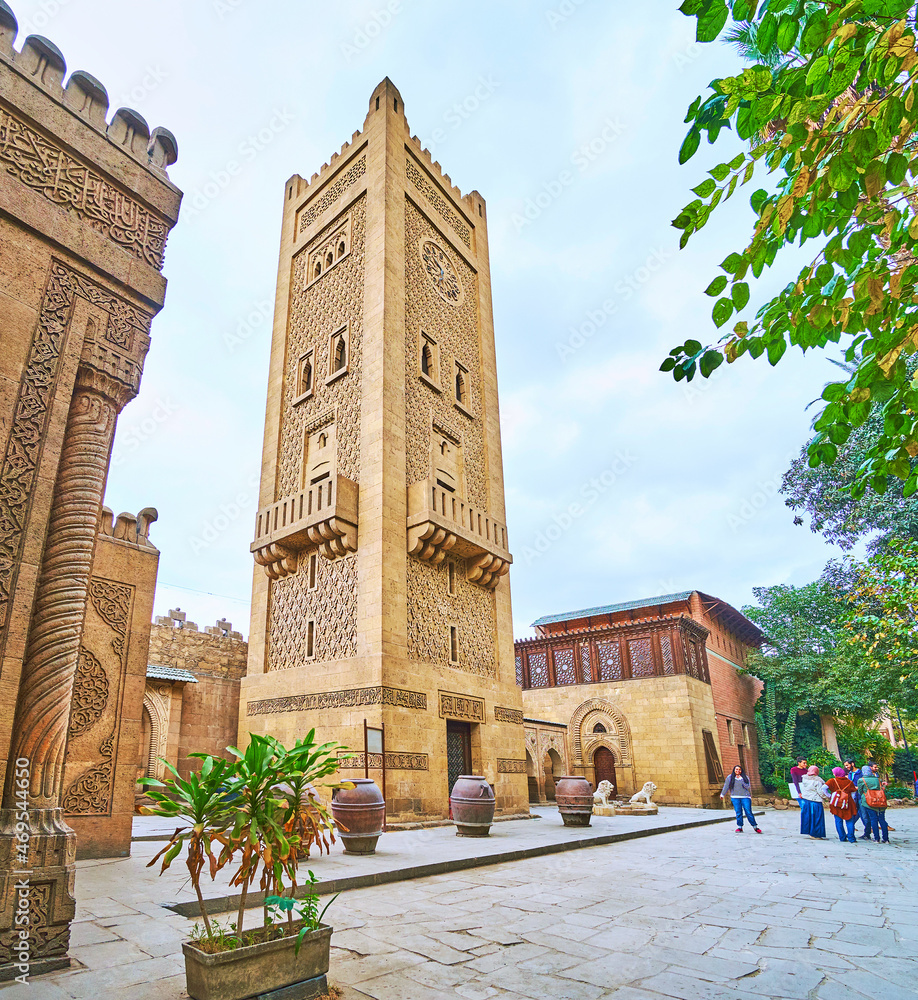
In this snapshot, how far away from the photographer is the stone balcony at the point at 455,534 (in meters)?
12.1

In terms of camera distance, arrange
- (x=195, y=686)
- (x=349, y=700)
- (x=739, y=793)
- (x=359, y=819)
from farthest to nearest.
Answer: (x=195, y=686)
(x=739, y=793)
(x=349, y=700)
(x=359, y=819)

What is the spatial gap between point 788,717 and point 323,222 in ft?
79.5

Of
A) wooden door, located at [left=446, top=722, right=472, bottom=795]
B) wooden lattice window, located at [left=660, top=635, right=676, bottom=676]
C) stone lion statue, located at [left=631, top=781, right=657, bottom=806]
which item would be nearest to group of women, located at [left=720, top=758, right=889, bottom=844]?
stone lion statue, located at [left=631, top=781, right=657, bottom=806]

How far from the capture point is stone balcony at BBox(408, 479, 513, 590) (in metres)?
12.1

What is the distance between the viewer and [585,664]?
22.0 metres

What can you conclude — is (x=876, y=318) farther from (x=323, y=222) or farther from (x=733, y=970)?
(x=323, y=222)

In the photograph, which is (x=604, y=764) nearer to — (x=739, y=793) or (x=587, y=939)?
(x=739, y=793)

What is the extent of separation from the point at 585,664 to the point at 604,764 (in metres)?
3.22

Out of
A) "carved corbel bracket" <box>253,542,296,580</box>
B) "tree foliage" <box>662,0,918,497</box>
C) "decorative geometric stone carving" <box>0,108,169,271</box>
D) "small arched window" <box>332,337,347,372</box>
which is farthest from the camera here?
"small arched window" <box>332,337,347,372</box>

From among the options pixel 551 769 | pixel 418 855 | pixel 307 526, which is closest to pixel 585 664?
pixel 551 769

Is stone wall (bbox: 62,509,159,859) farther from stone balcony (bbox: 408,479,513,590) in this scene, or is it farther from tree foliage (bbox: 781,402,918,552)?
tree foliage (bbox: 781,402,918,552)

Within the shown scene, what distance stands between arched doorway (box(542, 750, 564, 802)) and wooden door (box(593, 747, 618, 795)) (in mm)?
1133

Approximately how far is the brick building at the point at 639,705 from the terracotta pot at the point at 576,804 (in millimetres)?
8508

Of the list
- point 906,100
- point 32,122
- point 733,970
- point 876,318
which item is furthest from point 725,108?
point 32,122
